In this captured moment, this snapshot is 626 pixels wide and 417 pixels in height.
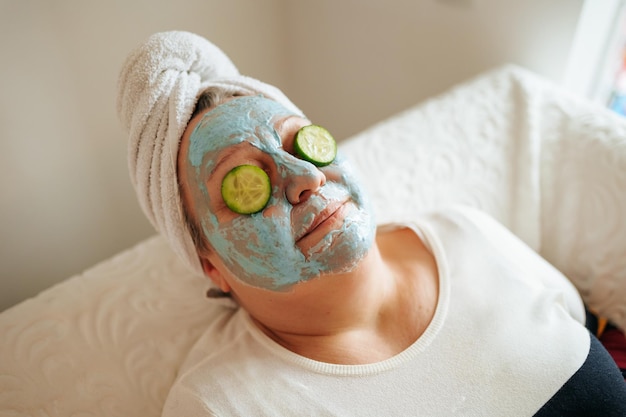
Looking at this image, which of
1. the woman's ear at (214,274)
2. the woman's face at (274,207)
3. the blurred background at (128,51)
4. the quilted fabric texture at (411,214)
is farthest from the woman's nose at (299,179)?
the blurred background at (128,51)

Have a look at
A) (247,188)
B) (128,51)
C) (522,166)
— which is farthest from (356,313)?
(128,51)

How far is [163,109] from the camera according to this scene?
3.06ft

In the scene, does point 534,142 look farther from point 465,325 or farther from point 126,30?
point 126,30

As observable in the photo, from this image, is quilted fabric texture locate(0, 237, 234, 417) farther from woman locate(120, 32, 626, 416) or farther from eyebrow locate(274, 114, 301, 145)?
eyebrow locate(274, 114, 301, 145)

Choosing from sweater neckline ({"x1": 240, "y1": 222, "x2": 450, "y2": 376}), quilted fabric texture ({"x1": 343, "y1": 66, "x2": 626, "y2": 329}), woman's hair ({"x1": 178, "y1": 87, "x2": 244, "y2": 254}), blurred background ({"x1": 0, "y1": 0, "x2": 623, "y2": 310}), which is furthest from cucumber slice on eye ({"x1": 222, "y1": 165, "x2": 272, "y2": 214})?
blurred background ({"x1": 0, "y1": 0, "x2": 623, "y2": 310})

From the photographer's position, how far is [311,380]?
898mm

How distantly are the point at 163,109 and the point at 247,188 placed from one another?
24cm

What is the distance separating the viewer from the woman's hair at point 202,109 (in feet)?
3.08

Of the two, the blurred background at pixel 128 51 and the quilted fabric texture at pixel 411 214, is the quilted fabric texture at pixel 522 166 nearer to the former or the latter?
the quilted fabric texture at pixel 411 214

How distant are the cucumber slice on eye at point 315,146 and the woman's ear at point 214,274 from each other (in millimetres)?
303

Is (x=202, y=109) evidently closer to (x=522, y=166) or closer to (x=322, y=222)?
(x=322, y=222)

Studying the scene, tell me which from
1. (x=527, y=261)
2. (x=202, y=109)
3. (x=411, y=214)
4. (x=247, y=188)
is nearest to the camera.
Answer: (x=247, y=188)

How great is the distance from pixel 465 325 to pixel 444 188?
0.47m

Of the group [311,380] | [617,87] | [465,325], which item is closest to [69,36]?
[311,380]
